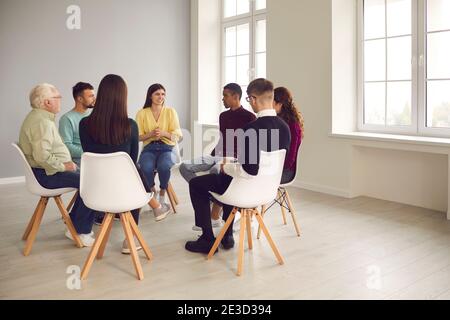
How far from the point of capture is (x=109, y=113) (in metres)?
3.29

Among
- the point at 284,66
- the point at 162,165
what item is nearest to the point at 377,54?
the point at 284,66

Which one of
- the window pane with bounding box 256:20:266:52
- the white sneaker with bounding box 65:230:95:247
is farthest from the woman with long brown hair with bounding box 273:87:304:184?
the window pane with bounding box 256:20:266:52

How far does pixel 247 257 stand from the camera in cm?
361

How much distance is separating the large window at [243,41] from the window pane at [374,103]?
1956 millimetres

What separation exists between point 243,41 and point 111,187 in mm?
5101

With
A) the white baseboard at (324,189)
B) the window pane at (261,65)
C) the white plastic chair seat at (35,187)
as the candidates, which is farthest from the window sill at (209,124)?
the white plastic chair seat at (35,187)

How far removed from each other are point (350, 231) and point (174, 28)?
4.82 meters

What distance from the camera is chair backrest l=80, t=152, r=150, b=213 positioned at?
3.09 metres

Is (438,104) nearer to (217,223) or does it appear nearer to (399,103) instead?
(399,103)

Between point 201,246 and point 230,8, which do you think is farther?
point 230,8

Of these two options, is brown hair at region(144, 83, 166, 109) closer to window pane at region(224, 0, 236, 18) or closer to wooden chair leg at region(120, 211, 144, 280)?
wooden chair leg at region(120, 211, 144, 280)

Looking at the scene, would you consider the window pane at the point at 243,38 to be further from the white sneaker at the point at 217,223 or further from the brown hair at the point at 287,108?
the white sneaker at the point at 217,223

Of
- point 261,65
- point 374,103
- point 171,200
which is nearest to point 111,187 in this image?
point 171,200

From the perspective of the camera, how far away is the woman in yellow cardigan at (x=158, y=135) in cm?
484
